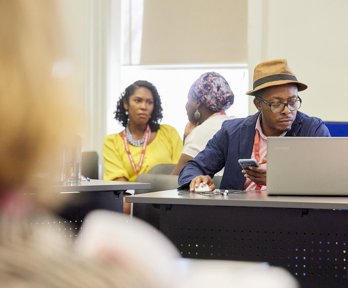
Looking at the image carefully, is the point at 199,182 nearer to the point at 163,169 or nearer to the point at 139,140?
the point at 163,169

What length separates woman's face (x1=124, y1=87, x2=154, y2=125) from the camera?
17.2 feet

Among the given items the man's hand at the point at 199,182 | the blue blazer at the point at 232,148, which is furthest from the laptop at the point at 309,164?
the blue blazer at the point at 232,148

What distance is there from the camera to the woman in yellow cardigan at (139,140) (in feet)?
16.6

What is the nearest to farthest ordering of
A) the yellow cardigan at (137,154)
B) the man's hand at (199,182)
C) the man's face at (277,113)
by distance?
the man's hand at (199,182) < the man's face at (277,113) < the yellow cardigan at (137,154)

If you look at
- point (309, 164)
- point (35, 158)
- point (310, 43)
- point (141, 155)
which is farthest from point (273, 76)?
point (35, 158)

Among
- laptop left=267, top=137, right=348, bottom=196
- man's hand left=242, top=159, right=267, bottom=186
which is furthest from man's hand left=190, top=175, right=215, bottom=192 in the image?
laptop left=267, top=137, right=348, bottom=196

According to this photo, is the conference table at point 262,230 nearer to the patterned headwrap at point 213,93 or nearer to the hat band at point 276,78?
the hat band at point 276,78

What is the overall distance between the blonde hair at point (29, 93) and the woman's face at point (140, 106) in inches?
193

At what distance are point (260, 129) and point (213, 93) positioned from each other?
1021 millimetres

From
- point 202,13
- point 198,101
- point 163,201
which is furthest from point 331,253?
point 202,13

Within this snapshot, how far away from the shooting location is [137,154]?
5.11 m

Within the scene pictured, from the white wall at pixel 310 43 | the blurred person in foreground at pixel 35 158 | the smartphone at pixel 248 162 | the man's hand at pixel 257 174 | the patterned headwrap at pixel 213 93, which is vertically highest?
the white wall at pixel 310 43

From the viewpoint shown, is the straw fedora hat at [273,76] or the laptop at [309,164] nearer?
the laptop at [309,164]

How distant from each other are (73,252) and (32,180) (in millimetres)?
43
